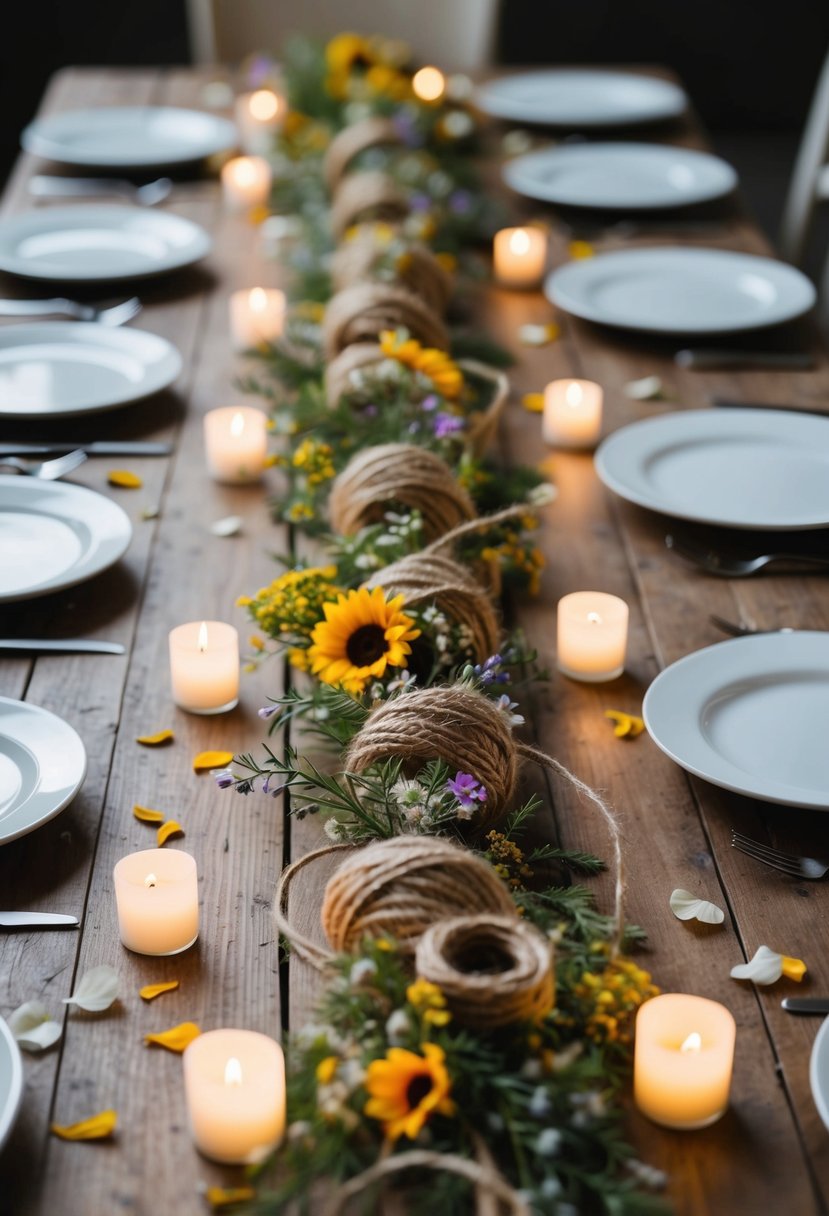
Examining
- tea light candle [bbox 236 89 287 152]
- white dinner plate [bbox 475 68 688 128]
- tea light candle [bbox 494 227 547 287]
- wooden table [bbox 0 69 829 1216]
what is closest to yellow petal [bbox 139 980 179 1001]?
wooden table [bbox 0 69 829 1216]

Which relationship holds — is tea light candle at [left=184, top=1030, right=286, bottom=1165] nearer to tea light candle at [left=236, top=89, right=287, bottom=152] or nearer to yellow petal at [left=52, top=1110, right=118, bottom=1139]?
yellow petal at [left=52, top=1110, right=118, bottom=1139]

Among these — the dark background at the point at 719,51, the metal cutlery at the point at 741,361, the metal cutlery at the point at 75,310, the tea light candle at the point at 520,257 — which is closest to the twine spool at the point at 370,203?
the tea light candle at the point at 520,257

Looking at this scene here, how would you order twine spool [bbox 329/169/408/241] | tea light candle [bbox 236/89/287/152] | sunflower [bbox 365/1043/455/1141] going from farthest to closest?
tea light candle [bbox 236/89/287/152] → twine spool [bbox 329/169/408/241] → sunflower [bbox 365/1043/455/1141]

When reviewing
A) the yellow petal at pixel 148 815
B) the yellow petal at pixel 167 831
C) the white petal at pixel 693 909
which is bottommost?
the yellow petal at pixel 148 815

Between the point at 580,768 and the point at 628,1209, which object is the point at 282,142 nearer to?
the point at 580,768

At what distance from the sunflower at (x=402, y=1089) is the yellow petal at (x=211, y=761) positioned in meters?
0.40

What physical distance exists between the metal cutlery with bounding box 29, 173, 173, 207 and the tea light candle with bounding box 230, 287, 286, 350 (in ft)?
1.91

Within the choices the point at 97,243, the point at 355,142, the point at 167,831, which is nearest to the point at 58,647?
the point at 167,831

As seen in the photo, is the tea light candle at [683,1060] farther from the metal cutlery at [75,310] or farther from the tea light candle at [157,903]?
the metal cutlery at [75,310]

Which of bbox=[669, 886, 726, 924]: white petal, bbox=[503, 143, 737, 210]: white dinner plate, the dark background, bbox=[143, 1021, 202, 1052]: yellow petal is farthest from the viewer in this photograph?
the dark background

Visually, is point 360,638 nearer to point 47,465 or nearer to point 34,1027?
point 34,1027

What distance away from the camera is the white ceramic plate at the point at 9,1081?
73 centimetres

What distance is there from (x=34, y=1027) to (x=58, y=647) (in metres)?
0.46

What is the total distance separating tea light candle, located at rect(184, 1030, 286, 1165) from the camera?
0.72 metres
